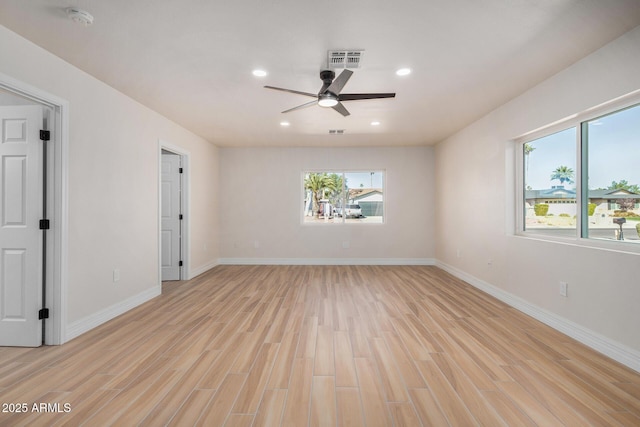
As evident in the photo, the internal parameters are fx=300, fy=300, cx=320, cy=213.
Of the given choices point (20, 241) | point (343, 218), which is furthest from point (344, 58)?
point (343, 218)

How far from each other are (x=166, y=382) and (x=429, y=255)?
5.61m

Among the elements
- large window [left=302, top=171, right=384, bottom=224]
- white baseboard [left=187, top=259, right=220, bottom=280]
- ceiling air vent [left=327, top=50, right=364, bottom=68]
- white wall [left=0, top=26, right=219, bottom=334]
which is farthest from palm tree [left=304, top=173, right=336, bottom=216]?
ceiling air vent [left=327, top=50, right=364, bottom=68]

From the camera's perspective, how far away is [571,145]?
3051mm

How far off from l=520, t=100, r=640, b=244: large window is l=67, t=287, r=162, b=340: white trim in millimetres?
4920

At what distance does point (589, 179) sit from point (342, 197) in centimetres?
439

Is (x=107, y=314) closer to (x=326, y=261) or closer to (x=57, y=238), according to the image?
(x=57, y=238)

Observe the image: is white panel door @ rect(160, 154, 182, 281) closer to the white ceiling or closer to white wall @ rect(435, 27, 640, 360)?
the white ceiling

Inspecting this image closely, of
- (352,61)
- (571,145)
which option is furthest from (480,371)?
(352,61)

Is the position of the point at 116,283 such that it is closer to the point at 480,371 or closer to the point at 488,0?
the point at 480,371

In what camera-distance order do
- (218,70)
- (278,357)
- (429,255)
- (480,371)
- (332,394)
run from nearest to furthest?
(332,394) < (480,371) < (278,357) < (218,70) < (429,255)

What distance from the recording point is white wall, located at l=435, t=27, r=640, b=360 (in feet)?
7.74

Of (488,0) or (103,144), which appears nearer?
(488,0)

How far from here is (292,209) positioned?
21.7 ft

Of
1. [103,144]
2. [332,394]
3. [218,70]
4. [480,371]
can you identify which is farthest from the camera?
[103,144]
